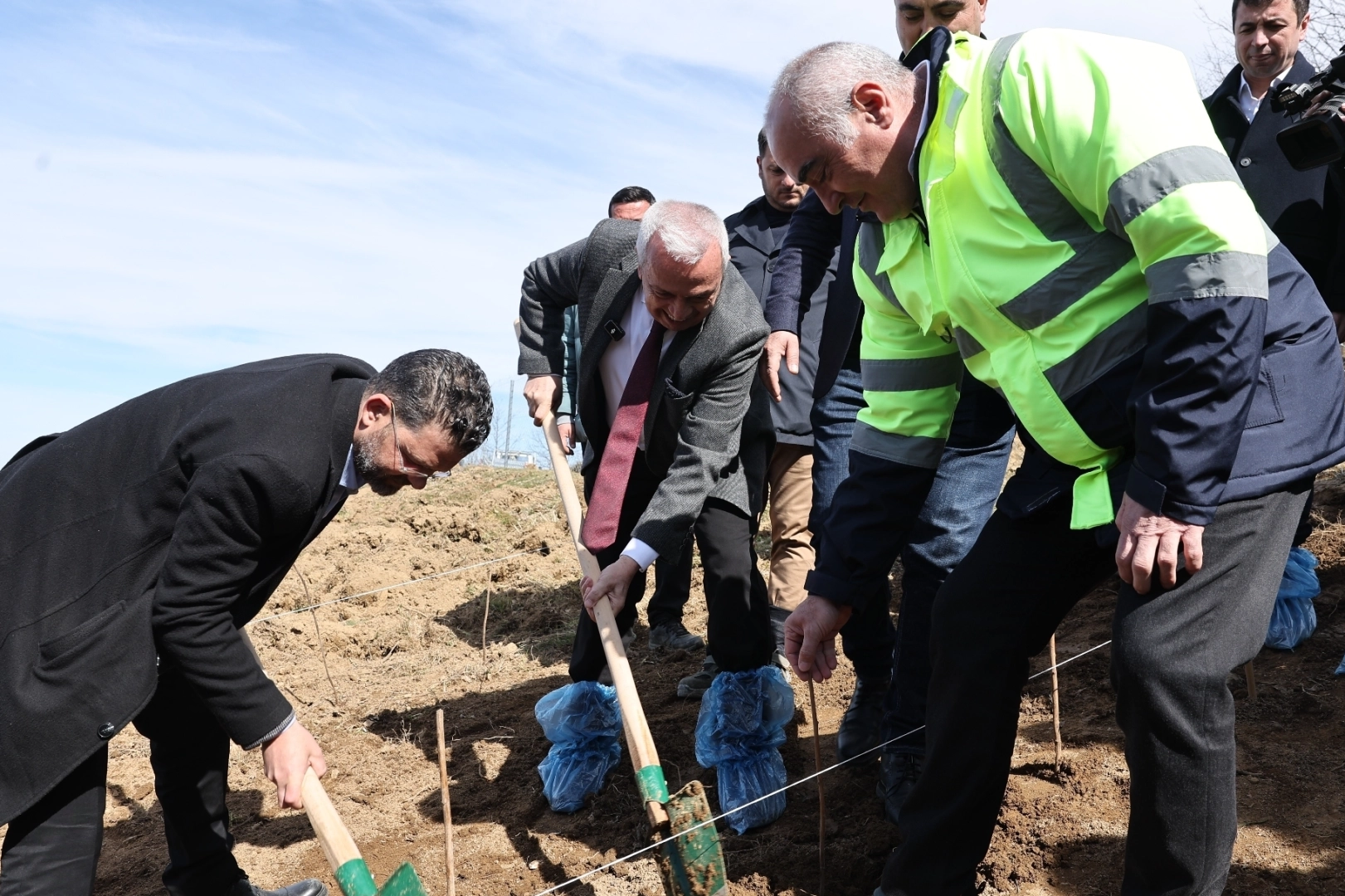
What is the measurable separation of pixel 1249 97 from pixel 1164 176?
257cm

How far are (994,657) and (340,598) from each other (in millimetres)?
4964

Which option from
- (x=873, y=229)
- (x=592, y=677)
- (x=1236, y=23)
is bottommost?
(x=592, y=677)

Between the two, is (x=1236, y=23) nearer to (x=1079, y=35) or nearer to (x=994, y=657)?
(x=1079, y=35)

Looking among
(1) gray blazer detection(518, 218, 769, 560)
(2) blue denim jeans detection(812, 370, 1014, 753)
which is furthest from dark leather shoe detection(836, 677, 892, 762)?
(1) gray blazer detection(518, 218, 769, 560)

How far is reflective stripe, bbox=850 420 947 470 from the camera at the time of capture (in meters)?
2.49

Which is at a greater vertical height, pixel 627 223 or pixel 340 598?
pixel 627 223

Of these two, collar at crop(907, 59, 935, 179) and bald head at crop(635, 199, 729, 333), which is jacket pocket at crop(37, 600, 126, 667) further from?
collar at crop(907, 59, 935, 179)

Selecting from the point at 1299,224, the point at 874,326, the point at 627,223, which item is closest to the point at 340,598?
the point at 627,223

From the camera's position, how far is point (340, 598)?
6.40 metres

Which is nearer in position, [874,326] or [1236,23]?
[874,326]

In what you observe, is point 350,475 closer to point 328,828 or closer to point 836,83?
point 328,828

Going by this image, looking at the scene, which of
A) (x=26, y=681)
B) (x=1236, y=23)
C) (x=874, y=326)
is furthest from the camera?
(x=1236, y=23)

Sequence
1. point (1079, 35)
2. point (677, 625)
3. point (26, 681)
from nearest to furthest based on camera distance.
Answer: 1. point (1079, 35)
2. point (26, 681)
3. point (677, 625)

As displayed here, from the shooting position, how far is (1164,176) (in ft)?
5.71
